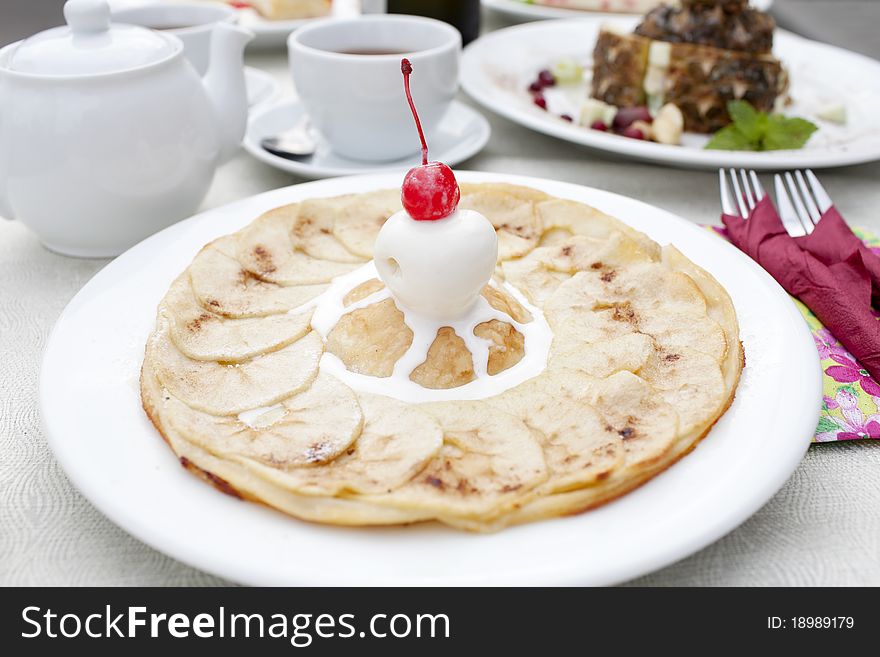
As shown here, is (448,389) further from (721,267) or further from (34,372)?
(34,372)

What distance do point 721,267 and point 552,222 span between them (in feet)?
1.21

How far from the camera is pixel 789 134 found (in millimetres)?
2355

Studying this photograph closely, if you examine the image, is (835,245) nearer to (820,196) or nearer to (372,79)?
(820,196)

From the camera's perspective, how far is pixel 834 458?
4.40 ft

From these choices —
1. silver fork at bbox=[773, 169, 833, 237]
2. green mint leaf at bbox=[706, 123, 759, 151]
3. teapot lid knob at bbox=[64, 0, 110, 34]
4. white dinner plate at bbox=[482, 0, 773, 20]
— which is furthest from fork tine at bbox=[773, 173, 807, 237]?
white dinner plate at bbox=[482, 0, 773, 20]

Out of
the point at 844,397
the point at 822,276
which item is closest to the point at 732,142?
the point at 822,276

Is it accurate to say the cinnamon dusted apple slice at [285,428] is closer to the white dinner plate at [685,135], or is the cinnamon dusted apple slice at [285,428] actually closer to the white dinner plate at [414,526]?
the white dinner plate at [414,526]

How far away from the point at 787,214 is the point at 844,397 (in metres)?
0.74

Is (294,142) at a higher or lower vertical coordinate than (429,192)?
lower

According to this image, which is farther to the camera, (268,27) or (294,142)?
(268,27)

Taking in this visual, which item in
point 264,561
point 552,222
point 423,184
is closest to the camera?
point 264,561

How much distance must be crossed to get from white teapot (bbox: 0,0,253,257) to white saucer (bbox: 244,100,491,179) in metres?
0.36

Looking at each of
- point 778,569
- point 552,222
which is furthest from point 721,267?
point 778,569

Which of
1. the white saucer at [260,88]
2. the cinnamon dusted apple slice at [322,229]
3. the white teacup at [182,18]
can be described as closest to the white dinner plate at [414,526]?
the cinnamon dusted apple slice at [322,229]
